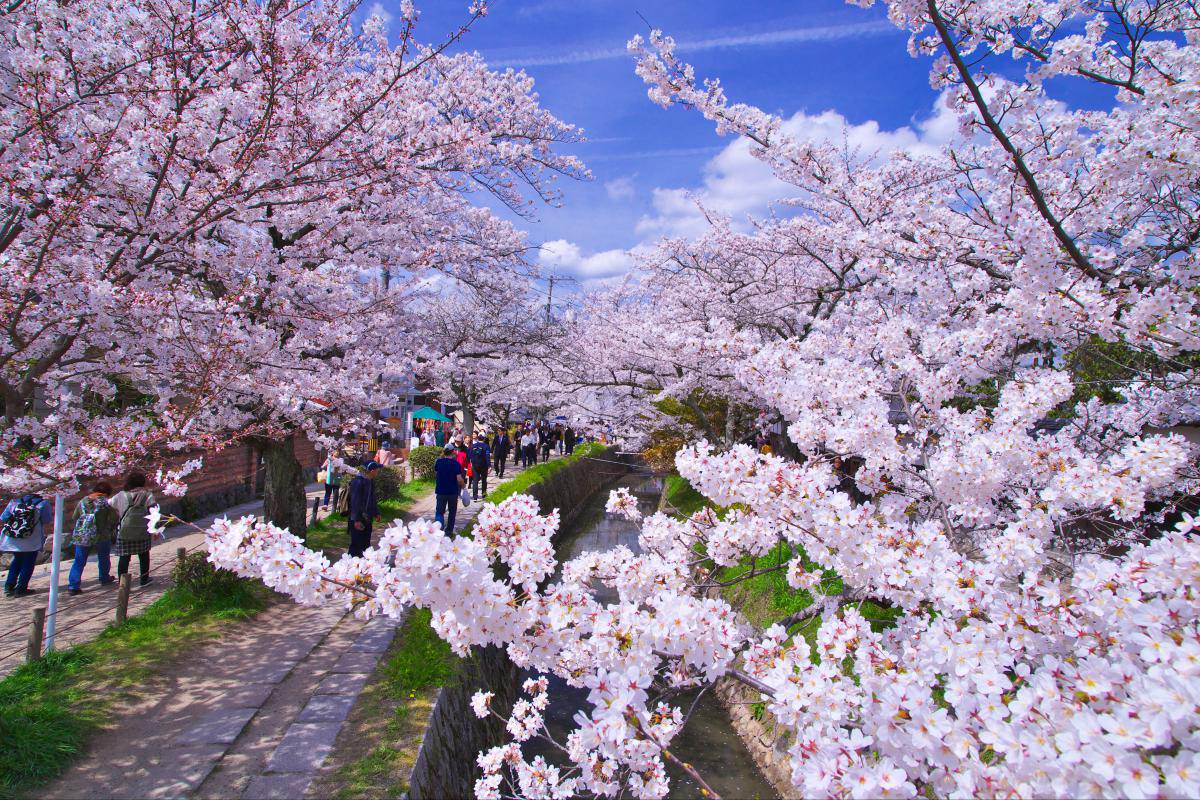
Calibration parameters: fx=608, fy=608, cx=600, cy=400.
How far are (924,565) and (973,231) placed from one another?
3598 millimetres

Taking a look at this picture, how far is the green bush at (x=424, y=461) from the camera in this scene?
1680cm

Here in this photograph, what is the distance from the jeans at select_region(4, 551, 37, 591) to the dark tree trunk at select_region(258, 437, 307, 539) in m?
2.37

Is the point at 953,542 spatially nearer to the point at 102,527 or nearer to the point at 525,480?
the point at 102,527

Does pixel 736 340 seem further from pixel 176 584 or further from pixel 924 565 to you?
pixel 176 584

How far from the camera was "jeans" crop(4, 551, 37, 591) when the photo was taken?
22.3ft

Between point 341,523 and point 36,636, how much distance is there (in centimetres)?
612

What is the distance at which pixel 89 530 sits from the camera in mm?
7141

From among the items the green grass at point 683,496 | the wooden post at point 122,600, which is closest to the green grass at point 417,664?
the wooden post at point 122,600

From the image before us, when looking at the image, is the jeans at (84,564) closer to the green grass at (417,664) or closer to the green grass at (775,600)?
the green grass at (417,664)

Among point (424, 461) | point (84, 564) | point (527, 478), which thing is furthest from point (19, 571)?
point (424, 461)

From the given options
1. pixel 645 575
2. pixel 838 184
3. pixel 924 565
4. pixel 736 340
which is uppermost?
pixel 838 184

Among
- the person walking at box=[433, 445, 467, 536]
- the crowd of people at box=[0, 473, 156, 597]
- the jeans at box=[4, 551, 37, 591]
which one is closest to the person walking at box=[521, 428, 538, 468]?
the person walking at box=[433, 445, 467, 536]

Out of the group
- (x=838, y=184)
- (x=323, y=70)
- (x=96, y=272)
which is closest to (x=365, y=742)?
(x=96, y=272)

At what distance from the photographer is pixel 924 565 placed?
8.23ft
